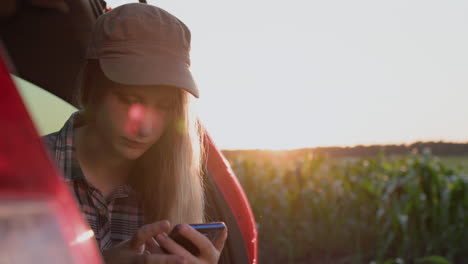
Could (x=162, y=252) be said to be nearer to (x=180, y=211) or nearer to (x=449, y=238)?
(x=180, y=211)

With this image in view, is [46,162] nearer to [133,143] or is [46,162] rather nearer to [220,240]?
[220,240]

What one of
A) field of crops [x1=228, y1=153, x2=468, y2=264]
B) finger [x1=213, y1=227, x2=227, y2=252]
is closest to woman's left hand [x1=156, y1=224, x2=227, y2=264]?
finger [x1=213, y1=227, x2=227, y2=252]

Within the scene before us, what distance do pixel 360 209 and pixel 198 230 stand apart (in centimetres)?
451

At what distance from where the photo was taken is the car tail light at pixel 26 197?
46 cm

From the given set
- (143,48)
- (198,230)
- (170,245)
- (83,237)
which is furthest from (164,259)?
(83,237)

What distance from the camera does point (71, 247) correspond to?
49cm

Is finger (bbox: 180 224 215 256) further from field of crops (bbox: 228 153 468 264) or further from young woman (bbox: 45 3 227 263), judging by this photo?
field of crops (bbox: 228 153 468 264)

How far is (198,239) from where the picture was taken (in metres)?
1.45

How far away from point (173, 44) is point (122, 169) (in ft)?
1.74

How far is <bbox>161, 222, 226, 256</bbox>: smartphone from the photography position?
1.44 meters

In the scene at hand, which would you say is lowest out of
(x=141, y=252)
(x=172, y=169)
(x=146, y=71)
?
(x=141, y=252)

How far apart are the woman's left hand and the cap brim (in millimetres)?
451

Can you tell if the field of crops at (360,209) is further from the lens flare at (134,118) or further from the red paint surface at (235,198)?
the lens flare at (134,118)

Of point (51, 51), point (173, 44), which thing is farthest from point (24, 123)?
point (51, 51)
